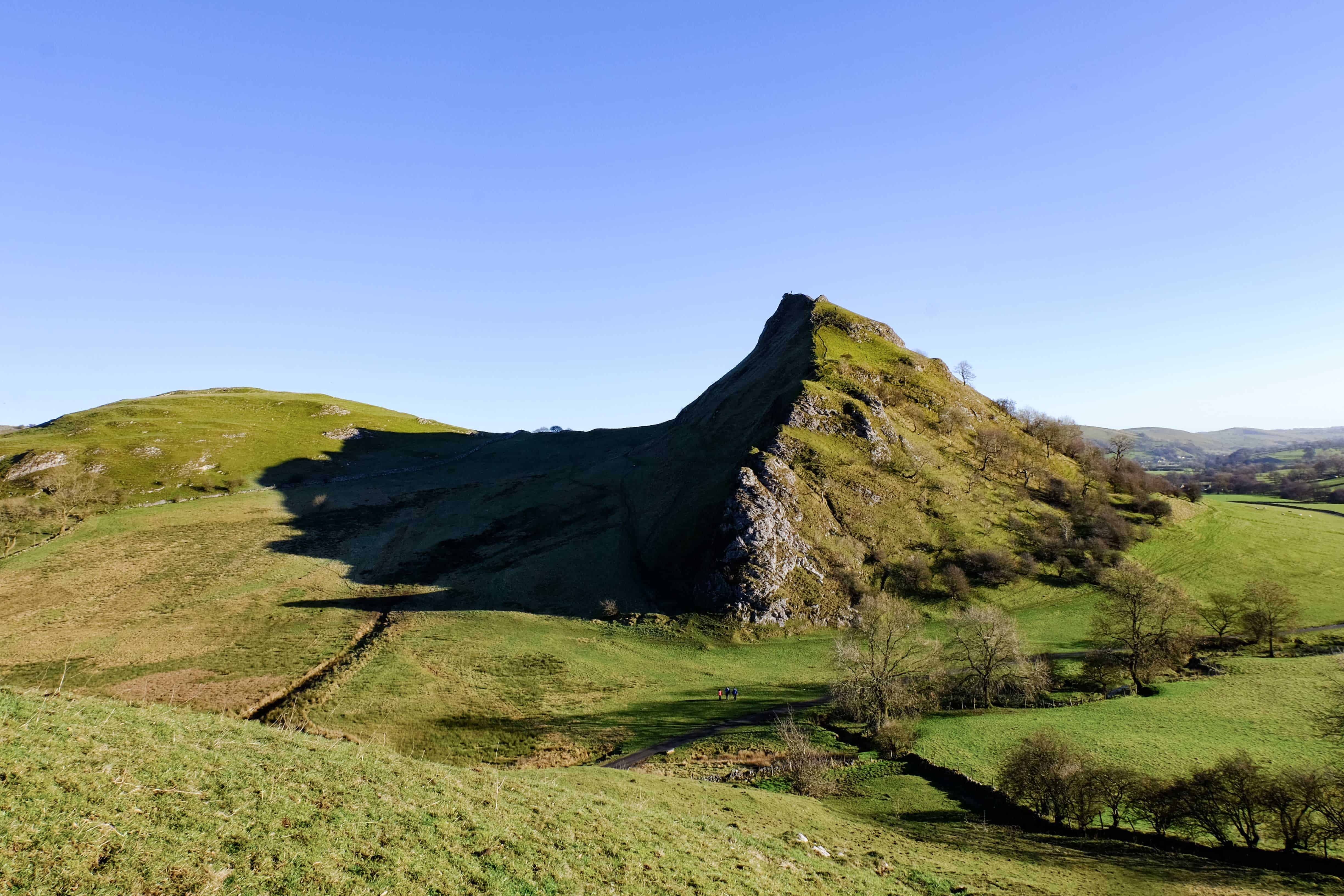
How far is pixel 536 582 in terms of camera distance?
96562 mm

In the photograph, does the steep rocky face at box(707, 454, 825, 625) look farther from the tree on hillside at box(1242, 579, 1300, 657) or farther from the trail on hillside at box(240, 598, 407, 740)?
the tree on hillside at box(1242, 579, 1300, 657)

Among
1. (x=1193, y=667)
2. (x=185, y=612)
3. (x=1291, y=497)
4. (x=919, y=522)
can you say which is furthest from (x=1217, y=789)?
(x=1291, y=497)

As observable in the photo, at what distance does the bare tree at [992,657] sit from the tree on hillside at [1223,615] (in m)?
33.3

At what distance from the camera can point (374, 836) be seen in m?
18.2

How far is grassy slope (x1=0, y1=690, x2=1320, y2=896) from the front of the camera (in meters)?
14.1

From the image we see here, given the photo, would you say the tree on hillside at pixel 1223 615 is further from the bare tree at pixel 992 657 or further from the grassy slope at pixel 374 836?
the grassy slope at pixel 374 836

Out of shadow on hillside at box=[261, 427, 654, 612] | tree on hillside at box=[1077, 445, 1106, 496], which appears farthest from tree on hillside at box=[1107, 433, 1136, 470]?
shadow on hillside at box=[261, 427, 654, 612]

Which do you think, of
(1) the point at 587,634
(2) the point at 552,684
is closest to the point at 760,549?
(1) the point at 587,634

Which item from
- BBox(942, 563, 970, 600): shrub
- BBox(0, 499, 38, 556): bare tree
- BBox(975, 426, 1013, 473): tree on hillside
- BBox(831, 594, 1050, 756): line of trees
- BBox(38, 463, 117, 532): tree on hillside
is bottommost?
BBox(831, 594, 1050, 756): line of trees

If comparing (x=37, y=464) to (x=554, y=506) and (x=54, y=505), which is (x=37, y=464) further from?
(x=554, y=506)

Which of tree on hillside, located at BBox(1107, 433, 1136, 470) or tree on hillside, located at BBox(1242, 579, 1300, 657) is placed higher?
tree on hillside, located at BBox(1107, 433, 1136, 470)

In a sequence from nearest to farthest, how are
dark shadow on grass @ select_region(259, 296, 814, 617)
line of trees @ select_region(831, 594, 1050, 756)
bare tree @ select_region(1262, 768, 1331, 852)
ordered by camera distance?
bare tree @ select_region(1262, 768, 1331, 852)
line of trees @ select_region(831, 594, 1050, 756)
dark shadow on grass @ select_region(259, 296, 814, 617)

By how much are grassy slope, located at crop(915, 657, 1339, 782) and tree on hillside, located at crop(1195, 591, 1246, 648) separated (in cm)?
1061

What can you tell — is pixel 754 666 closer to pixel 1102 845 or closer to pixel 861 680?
pixel 861 680
